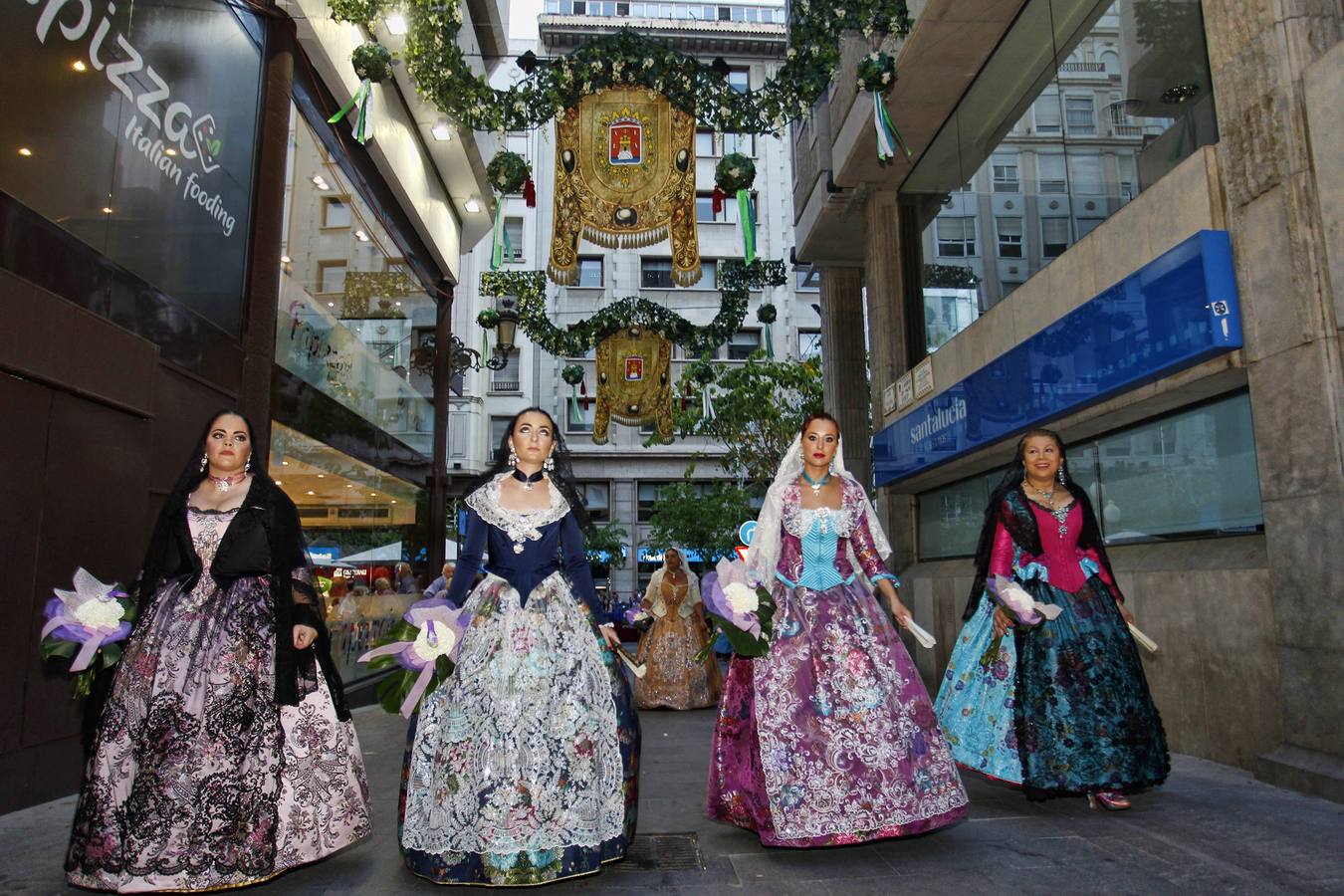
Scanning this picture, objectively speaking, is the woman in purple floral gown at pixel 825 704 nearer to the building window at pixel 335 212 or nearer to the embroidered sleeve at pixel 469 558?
the embroidered sleeve at pixel 469 558

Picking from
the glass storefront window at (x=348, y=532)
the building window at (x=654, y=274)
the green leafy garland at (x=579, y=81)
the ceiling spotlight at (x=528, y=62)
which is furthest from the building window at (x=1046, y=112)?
the building window at (x=654, y=274)

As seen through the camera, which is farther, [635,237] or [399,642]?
[635,237]

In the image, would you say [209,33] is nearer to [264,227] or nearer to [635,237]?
[264,227]

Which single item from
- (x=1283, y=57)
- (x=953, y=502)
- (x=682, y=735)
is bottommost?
(x=682, y=735)

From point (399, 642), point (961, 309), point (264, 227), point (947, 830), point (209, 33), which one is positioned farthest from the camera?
point (961, 309)

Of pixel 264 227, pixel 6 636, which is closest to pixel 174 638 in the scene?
pixel 6 636

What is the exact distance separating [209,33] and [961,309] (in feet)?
30.1

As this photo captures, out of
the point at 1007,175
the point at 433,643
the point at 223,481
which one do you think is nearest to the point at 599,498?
the point at 1007,175

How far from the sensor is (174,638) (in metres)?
4.20

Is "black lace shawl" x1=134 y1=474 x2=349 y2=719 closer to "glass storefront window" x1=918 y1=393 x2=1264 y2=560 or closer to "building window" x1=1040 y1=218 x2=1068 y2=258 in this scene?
"glass storefront window" x1=918 y1=393 x2=1264 y2=560

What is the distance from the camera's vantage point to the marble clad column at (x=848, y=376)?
17.0 m

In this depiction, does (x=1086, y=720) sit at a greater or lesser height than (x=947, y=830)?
greater

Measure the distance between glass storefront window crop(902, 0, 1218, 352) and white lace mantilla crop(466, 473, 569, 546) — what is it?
5.89 m

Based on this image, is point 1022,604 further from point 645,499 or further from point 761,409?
point 645,499
